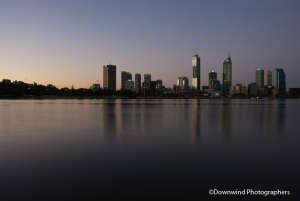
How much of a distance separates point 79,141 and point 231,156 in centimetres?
1148

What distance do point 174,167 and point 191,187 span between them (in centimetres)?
331

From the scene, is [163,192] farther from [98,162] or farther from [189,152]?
[189,152]

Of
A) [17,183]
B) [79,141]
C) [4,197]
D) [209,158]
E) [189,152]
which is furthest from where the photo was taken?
[79,141]

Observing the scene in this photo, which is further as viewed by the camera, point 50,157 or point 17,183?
point 50,157

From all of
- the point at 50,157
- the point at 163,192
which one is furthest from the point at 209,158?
the point at 50,157

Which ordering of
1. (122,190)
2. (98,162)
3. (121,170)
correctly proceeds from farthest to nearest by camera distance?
(98,162) → (121,170) → (122,190)

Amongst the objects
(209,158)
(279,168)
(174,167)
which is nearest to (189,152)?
(209,158)

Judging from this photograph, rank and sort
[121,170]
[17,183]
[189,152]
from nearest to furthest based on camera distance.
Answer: [17,183] → [121,170] → [189,152]

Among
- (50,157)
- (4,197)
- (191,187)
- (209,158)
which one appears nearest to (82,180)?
(4,197)

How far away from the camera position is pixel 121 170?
47.0 feet

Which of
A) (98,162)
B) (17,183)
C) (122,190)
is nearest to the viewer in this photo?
(122,190)

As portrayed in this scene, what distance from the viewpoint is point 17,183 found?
39.8 ft

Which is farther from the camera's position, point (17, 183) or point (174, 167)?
point (174, 167)

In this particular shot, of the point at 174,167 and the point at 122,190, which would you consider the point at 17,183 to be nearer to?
the point at 122,190
